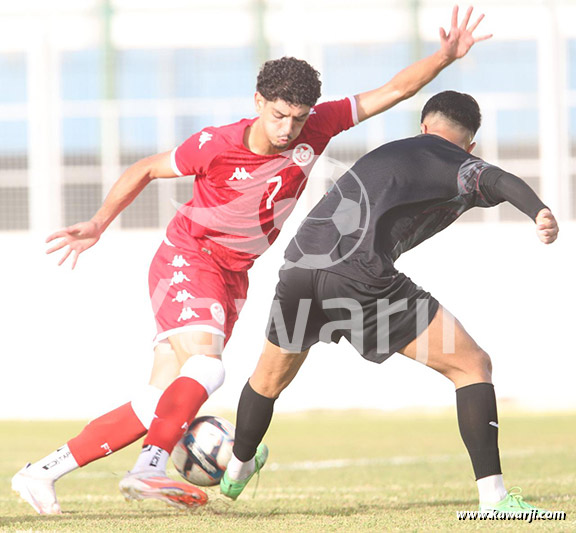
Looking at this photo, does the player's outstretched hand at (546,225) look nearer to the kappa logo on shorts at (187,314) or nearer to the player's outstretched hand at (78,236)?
the kappa logo on shorts at (187,314)

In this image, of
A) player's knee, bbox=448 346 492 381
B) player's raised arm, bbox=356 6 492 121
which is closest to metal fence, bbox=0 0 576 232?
player's raised arm, bbox=356 6 492 121

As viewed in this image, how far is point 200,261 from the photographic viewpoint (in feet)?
17.1

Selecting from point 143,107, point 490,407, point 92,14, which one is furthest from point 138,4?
point 490,407

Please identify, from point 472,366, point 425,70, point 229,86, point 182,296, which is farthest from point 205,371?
point 229,86

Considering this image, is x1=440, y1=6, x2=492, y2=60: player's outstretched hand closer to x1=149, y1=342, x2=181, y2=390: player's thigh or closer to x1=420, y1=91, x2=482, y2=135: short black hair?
x1=420, y1=91, x2=482, y2=135: short black hair

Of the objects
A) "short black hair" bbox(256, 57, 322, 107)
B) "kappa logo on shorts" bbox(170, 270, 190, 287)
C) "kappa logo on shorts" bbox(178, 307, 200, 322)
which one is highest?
"short black hair" bbox(256, 57, 322, 107)

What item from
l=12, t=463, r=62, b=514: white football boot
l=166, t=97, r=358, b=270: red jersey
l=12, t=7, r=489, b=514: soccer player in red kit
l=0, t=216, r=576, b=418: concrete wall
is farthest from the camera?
l=0, t=216, r=576, b=418: concrete wall

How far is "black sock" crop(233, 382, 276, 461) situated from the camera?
498cm

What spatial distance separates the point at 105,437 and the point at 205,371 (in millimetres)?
553

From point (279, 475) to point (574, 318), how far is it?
7.71 meters

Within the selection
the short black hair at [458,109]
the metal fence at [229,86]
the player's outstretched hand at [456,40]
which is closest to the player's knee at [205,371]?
the short black hair at [458,109]

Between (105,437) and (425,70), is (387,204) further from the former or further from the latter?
(105,437)

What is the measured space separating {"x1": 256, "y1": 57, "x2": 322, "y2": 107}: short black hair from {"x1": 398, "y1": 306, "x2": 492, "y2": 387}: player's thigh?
1.06 m

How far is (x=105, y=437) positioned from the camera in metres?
5.02
